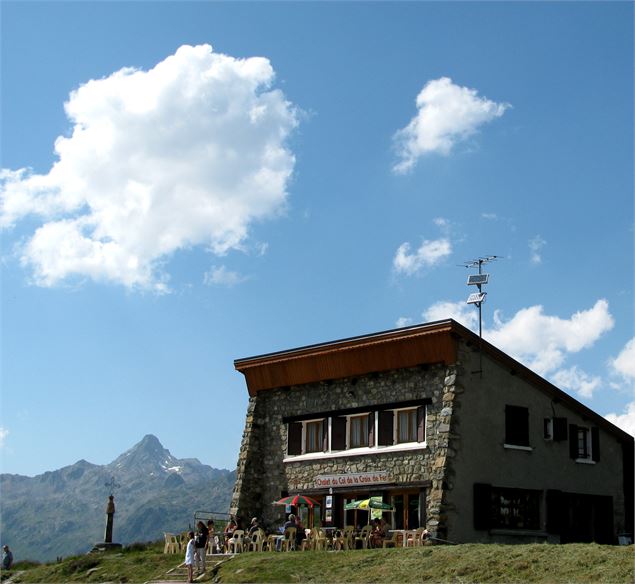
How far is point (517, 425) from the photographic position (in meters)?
33.6

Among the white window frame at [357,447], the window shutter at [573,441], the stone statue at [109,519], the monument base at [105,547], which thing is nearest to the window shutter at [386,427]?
the white window frame at [357,447]

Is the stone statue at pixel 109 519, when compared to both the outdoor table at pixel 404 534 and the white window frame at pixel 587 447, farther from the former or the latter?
the white window frame at pixel 587 447

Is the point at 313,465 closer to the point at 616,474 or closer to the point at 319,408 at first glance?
the point at 319,408

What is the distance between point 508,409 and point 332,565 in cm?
976

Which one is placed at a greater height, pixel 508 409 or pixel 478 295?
pixel 478 295

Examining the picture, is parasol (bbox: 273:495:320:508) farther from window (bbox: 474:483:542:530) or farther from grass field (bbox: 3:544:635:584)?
window (bbox: 474:483:542:530)

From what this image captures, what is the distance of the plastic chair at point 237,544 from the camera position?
3188 cm

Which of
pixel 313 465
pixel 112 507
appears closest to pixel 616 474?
pixel 313 465

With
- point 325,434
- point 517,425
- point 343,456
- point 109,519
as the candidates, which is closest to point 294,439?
point 325,434

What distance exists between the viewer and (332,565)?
26.6 meters

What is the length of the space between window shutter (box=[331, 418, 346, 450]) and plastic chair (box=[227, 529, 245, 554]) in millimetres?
5013

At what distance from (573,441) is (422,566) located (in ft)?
43.0

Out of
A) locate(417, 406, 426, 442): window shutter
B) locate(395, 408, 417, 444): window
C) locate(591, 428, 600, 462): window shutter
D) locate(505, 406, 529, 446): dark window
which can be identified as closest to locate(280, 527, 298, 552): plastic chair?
locate(395, 408, 417, 444): window

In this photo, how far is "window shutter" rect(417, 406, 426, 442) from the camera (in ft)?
107
